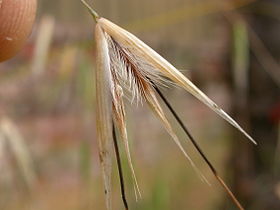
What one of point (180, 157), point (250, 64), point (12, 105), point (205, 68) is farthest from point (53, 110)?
point (250, 64)

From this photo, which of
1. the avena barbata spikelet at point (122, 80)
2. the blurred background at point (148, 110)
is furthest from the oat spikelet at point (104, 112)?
the blurred background at point (148, 110)

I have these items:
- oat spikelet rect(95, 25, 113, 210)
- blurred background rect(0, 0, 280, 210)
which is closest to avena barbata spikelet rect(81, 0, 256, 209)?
oat spikelet rect(95, 25, 113, 210)

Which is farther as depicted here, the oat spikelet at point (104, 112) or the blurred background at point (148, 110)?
the blurred background at point (148, 110)

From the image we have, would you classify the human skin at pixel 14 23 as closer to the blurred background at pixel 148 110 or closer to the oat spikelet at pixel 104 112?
the oat spikelet at pixel 104 112

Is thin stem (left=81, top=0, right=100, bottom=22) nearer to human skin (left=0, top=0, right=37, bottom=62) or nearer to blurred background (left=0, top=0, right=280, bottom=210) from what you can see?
human skin (left=0, top=0, right=37, bottom=62)

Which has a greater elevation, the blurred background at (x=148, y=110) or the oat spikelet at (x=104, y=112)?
the oat spikelet at (x=104, y=112)

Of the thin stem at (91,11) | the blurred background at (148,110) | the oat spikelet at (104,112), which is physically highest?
the thin stem at (91,11)

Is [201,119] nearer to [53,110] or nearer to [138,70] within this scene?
[53,110]
